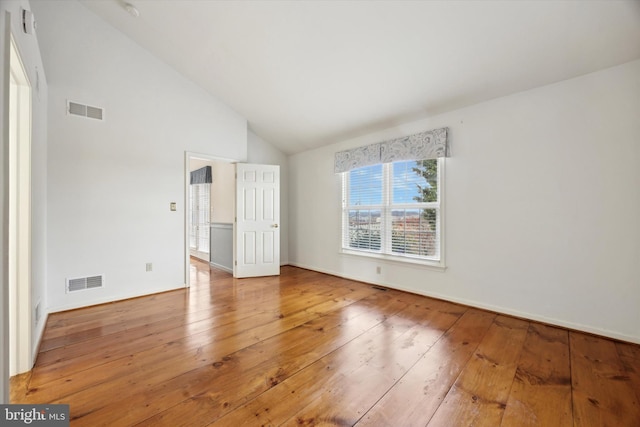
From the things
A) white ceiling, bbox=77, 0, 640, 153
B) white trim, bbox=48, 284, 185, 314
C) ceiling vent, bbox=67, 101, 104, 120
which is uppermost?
white ceiling, bbox=77, 0, 640, 153

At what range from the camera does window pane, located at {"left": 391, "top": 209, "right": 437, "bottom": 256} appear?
11.7ft

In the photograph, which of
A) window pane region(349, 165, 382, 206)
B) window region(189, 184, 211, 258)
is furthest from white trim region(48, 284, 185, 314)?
window pane region(349, 165, 382, 206)

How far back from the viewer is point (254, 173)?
466cm

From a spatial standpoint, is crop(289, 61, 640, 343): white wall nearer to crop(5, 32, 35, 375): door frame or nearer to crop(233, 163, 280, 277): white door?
crop(233, 163, 280, 277): white door

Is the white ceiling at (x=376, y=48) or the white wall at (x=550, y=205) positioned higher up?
the white ceiling at (x=376, y=48)

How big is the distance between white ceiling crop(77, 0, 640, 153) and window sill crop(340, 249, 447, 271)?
194 centimetres

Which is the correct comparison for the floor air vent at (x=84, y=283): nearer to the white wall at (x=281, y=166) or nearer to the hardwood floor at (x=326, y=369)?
the hardwood floor at (x=326, y=369)

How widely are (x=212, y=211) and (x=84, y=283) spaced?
2.99 metres

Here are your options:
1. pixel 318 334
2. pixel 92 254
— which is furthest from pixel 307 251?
pixel 92 254

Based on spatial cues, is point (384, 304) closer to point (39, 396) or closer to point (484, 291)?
point (484, 291)

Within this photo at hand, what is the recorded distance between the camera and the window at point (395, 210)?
11.6 ft

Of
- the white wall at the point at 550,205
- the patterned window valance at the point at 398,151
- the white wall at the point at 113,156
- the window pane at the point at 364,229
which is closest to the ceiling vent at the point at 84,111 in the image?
the white wall at the point at 113,156

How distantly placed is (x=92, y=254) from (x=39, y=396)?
2067 mm

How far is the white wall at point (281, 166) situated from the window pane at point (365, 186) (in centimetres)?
170
